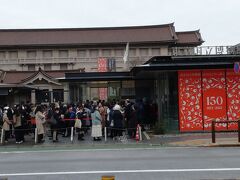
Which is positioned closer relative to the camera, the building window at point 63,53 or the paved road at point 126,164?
the paved road at point 126,164

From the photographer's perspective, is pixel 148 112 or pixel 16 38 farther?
pixel 16 38

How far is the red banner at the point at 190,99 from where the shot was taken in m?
22.2

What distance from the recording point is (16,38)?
68750 millimetres

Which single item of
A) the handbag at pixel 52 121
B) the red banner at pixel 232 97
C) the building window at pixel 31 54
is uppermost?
the building window at pixel 31 54

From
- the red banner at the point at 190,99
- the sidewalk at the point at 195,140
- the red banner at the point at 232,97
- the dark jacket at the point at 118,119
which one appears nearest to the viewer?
the sidewalk at the point at 195,140

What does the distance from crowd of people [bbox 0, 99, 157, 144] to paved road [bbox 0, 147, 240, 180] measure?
3.78 m

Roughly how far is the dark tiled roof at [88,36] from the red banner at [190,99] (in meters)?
45.4

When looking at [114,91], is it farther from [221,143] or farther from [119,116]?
[221,143]

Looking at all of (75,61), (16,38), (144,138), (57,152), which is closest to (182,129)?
(144,138)

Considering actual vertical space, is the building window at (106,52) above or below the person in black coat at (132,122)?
above

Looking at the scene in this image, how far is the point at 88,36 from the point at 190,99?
49.3m

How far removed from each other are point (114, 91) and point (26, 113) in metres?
11.6

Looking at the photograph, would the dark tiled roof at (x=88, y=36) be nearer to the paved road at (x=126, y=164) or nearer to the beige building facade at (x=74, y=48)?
the beige building facade at (x=74, y=48)

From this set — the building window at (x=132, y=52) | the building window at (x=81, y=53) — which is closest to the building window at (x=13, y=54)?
the building window at (x=81, y=53)
